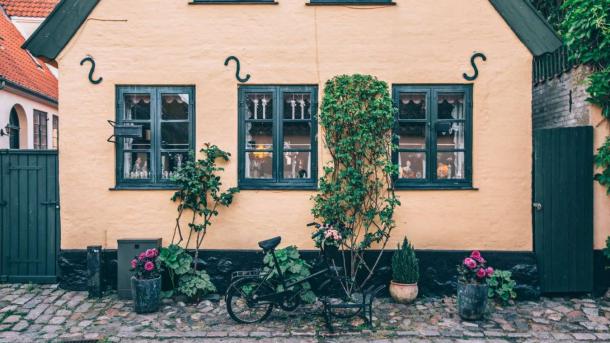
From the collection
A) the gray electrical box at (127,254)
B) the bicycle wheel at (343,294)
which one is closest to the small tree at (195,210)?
the gray electrical box at (127,254)

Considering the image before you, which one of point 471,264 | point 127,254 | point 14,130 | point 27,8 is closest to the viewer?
point 471,264

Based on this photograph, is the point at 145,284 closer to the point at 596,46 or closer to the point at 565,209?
the point at 565,209

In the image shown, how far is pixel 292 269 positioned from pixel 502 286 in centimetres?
290

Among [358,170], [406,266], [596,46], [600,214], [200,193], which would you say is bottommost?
[406,266]

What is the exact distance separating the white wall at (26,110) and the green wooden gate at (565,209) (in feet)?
36.0

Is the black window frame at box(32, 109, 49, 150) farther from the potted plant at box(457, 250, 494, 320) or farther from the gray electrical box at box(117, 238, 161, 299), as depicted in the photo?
the potted plant at box(457, 250, 494, 320)

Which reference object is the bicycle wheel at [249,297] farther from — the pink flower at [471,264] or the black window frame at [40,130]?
the black window frame at [40,130]

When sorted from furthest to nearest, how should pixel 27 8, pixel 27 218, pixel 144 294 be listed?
pixel 27 8 < pixel 27 218 < pixel 144 294

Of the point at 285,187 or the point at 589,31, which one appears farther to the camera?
the point at 285,187

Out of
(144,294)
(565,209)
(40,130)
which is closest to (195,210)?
(144,294)

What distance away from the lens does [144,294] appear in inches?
228

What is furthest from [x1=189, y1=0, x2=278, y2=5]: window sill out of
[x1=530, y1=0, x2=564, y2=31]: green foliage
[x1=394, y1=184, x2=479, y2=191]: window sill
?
[x1=530, y1=0, x2=564, y2=31]: green foliage

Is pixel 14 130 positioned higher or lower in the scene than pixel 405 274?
higher

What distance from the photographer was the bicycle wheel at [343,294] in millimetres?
5650
